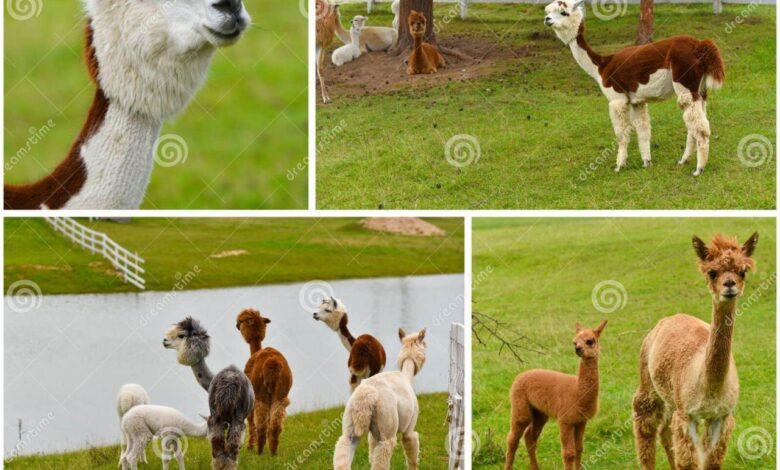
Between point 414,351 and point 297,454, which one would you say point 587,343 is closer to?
point 414,351

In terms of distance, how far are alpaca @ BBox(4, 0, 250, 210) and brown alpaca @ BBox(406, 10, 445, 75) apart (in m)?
3.95

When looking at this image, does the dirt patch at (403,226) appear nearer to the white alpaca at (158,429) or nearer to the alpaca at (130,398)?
the alpaca at (130,398)

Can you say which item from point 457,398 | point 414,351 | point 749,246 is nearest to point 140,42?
point 414,351

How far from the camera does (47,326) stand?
10742 mm

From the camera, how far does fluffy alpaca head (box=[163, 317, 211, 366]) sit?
738cm

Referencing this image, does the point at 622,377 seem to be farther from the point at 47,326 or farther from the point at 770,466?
the point at 47,326

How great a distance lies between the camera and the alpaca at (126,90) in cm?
691

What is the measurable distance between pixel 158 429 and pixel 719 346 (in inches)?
130

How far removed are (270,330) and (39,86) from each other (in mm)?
4370

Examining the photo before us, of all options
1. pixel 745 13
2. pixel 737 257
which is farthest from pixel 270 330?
pixel 745 13

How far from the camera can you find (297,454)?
7957mm

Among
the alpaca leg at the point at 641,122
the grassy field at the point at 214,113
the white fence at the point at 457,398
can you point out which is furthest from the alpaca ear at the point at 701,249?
the grassy field at the point at 214,113

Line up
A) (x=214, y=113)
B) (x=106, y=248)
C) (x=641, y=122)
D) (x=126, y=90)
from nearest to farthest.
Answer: (x=126, y=90) → (x=641, y=122) → (x=106, y=248) → (x=214, y=113)

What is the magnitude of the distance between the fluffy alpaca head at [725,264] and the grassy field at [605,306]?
1.97 meters
